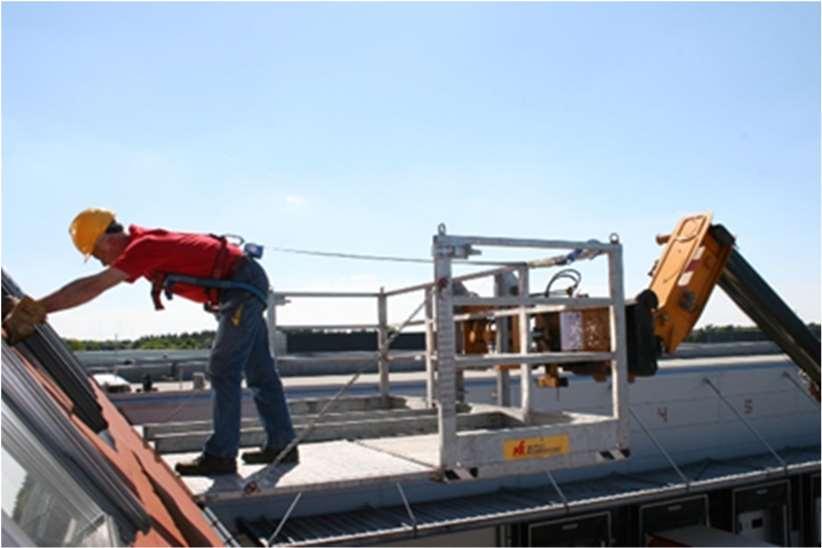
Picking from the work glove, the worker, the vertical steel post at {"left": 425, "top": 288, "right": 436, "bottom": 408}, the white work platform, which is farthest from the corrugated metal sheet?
the work glove

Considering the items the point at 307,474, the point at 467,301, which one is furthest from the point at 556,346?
the point at 307,474

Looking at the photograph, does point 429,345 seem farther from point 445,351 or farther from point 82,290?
point 82,290

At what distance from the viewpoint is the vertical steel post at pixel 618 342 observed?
511 centimetres

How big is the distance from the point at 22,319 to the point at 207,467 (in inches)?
57.8

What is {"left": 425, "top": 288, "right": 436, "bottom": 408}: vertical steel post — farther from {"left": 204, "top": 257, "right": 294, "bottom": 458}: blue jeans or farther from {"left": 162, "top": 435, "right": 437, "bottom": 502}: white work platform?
{"left": 204, "top": 257, "right": 294, "bottom": 458}: blue jeans

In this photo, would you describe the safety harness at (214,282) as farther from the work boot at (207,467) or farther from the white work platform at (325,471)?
the white work platform at (325,471)

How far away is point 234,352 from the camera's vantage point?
4.29 m

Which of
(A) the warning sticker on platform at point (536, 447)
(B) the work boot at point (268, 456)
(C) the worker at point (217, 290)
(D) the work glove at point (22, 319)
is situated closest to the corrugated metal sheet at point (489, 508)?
(B) the work boot at point (268, 456)

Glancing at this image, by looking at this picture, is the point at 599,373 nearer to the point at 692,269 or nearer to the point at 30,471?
→ the point at 692,269

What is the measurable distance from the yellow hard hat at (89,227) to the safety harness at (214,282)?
0.38m

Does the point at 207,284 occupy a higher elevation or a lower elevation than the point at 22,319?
higher

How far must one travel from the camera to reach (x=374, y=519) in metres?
9.52

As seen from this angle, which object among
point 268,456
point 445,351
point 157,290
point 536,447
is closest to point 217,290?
point 157,290

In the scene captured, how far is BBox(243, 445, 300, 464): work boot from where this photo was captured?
4.58 m
